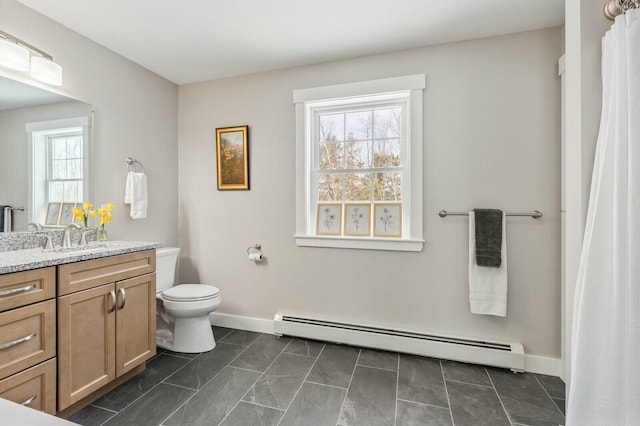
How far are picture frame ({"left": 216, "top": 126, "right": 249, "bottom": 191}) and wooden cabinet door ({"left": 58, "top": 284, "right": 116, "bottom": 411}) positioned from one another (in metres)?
1.37

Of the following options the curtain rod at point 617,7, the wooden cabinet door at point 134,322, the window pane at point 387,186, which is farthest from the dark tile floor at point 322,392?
the curtain rod at point 617,7

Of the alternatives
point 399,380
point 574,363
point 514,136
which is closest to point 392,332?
point 399,380

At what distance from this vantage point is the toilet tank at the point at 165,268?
257cm

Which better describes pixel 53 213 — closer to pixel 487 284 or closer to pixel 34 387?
pixel 34 387

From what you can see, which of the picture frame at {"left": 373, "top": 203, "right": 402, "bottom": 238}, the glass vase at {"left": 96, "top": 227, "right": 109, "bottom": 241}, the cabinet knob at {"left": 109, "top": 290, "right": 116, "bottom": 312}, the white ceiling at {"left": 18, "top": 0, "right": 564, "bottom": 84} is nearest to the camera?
the cabinet knob at {"left": 109, "top": 290, "right": 116, "bottom": 312}

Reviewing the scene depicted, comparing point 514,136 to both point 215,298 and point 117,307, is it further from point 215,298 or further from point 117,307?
point 117,307

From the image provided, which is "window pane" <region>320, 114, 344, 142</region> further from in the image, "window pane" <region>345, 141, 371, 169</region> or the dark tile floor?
the dark tile floor

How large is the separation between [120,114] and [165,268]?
1339 mm

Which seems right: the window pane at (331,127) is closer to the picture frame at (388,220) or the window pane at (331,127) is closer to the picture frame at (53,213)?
the picture frame at (388,220)

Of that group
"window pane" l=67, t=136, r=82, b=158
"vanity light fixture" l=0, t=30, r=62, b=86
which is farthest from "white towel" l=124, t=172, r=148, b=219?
"vanity light fixture" l=0, t=30, r=62, b=86

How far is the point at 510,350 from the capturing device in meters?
2.15

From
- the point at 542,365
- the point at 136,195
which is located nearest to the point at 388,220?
the point at 542,365

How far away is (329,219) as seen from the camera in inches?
106

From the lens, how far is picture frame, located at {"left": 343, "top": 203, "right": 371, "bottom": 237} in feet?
8.52
